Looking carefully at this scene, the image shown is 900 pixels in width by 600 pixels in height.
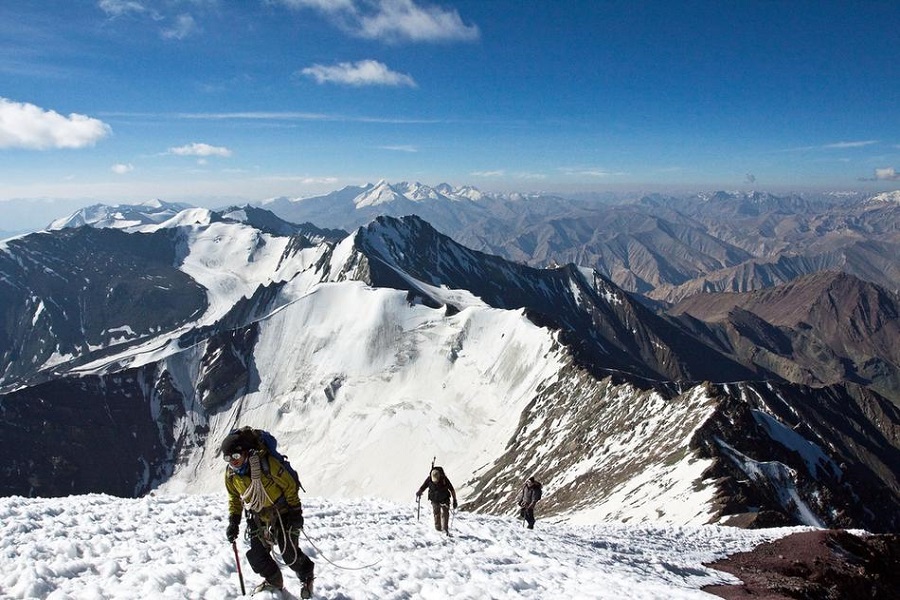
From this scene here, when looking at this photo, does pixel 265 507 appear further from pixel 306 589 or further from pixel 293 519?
pixel 306 589

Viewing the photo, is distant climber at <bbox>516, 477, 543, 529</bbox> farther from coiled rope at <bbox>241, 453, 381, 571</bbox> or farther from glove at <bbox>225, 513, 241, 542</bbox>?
glove at <bbox>225, 513, 241, 542</bbox>

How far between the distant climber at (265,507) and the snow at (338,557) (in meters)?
0.52

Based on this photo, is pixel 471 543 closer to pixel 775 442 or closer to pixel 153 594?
pixel 153 594

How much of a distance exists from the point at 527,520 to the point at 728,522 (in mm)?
26654

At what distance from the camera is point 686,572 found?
898 inches

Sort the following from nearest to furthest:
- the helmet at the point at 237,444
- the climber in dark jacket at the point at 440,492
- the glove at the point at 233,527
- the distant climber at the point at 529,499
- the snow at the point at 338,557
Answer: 1. the helmet at the point at 237,444
2. the glove at the point at 233,527
3. the snow at the point at 338,557
4. the climber in dark jacket at the point at 440,492
5. the distant climber at the point at 529,499

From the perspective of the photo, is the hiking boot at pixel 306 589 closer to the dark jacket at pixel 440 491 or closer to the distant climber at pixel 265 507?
the distant climber at pixel 265 507

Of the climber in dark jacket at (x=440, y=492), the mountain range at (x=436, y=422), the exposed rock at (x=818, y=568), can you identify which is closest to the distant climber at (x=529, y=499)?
the climber in dark jacket at (x=440, y=492)

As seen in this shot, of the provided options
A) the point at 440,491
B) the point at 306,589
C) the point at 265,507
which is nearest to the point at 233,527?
the point at 265,507

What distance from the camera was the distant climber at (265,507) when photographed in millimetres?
11219

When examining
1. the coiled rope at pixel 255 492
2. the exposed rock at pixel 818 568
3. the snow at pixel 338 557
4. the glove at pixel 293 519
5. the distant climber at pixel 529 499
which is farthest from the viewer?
the distant climber at pixel 529 499

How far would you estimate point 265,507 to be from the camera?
11.4 m

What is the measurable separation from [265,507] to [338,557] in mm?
6431

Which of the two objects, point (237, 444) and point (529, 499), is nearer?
point (237, 444)
